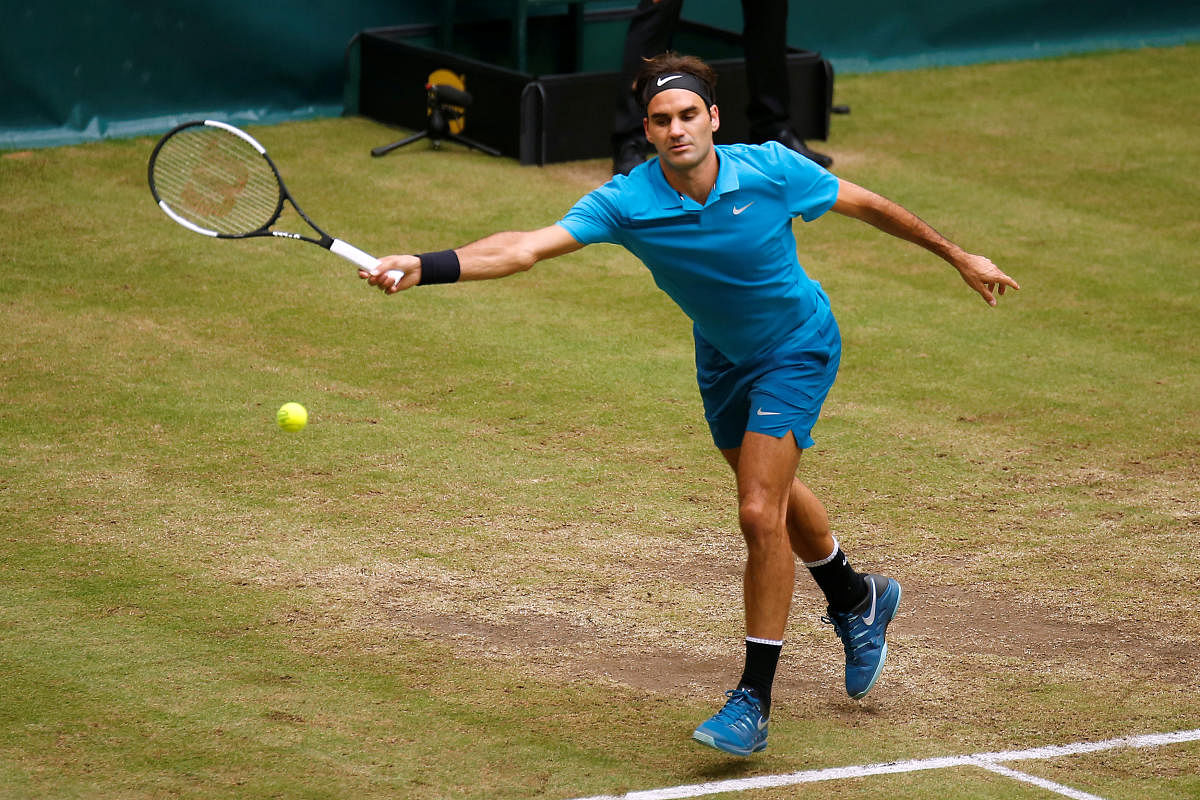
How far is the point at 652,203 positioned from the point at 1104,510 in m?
2.83

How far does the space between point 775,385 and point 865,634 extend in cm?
88

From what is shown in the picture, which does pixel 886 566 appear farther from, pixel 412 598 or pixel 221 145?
pixel 221 145

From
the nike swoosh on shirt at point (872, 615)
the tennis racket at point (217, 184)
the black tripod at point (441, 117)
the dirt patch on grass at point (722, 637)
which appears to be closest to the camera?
the nike swoosh on shirt at point (872, 615)

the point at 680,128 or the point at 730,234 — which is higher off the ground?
the point at 680,128

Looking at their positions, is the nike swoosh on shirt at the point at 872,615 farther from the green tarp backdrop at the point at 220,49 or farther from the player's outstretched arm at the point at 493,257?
the green tarp backdrop at the point at 220,49

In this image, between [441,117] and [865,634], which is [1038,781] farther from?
[441,117]

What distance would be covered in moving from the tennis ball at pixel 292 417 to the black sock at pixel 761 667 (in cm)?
271

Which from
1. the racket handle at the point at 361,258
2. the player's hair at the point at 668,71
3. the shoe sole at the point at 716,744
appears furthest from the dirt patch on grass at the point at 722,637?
the player's hair at the point at 668,71

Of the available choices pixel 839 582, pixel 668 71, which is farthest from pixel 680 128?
pixel 839 582

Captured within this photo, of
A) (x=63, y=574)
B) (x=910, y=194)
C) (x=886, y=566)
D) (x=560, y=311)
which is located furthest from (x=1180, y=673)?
(x=910, y=194)

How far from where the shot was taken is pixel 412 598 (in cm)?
584

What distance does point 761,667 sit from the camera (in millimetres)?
4863

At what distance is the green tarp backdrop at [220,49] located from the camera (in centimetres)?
1144

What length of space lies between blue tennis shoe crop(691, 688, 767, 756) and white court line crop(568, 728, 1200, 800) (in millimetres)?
103
